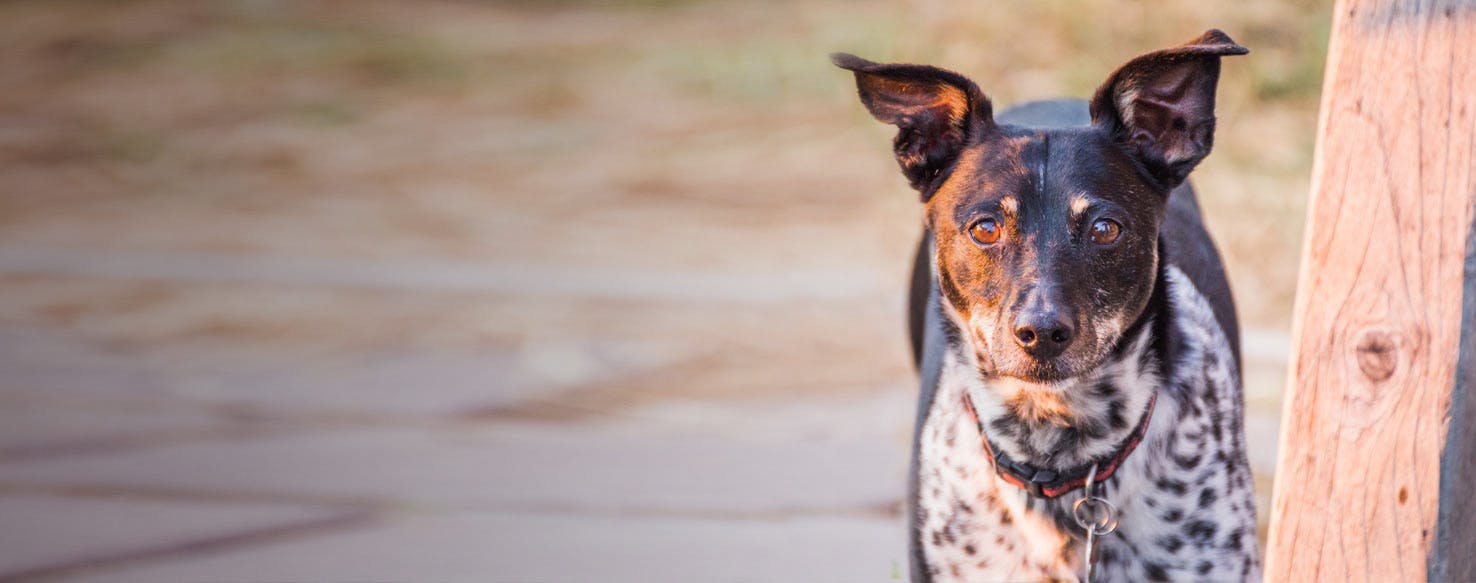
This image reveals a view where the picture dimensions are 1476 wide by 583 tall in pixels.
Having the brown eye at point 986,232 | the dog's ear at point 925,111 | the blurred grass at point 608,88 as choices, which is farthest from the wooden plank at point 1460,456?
the blurred grass at point 608,88

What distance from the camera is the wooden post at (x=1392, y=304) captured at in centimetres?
233

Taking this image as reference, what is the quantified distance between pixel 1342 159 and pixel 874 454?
296 centimetres

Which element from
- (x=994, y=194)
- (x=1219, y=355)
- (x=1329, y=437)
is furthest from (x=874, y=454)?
(x=1329, y=437)

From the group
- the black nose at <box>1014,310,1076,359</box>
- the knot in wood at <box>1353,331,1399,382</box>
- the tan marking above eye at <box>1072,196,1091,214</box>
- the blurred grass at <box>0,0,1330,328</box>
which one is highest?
the blurred grass at <box>0,0,1330,328</box>

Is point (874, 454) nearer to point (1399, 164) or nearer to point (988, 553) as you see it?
point (988, 553)

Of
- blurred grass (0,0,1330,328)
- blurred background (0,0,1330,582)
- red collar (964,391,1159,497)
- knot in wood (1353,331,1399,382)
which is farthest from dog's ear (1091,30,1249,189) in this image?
blurred grass (0,0,1330,328)

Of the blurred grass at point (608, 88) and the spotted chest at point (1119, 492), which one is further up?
the blurred grass at point (608, 88)

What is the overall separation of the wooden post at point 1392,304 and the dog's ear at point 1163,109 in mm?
649

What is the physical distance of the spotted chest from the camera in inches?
124

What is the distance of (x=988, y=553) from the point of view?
126 inches

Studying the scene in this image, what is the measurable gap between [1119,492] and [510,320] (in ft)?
14.2

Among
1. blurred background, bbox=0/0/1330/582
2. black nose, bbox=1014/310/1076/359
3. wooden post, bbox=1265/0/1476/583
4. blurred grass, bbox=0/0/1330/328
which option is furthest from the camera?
blurred grass, bbox=0/0/1330/328

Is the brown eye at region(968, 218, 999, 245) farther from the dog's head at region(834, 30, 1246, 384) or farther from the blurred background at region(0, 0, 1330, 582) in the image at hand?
the blurred background at region(0, 0, 1330, 582)

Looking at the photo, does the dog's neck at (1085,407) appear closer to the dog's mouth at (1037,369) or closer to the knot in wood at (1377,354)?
the dog's mouth at (1037,369)
